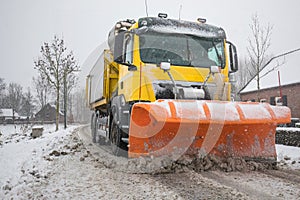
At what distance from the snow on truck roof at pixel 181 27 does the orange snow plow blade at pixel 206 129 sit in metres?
2.01

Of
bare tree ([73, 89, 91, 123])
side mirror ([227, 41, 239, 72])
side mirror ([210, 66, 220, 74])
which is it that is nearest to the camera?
side mirror ([210, 66, 220, 74])

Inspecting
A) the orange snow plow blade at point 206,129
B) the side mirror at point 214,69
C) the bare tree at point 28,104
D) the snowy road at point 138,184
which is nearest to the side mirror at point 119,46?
the orange snow plow blade at point 206,129

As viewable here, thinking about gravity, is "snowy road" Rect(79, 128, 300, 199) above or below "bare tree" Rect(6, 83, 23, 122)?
below

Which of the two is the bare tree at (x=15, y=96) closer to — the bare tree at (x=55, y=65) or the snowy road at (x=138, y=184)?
the bare tree at (x=55, y=65)

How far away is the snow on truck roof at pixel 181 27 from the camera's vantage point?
5596 mm

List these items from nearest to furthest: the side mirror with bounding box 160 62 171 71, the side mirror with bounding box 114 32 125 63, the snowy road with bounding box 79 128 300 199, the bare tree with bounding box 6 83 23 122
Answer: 1. the snowy road with bounding box 79 128 300 199
2. the side mirror with bounding box 160 62 171 71
3. the side mirror with bounding box 114 32 125 63
4. the bare tree with bounding box 6 83 23 122

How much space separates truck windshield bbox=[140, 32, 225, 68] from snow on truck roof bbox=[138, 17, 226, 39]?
0.10 meters

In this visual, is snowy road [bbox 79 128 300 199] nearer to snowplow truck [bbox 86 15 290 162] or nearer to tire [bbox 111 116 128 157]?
snowplow truck [bbox 86 15 290 162]

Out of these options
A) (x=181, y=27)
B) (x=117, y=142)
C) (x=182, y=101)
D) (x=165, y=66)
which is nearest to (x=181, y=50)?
(x=181, y=27)

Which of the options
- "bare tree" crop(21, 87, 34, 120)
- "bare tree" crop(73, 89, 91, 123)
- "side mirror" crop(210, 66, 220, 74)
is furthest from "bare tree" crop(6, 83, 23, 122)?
"side mirror" crop(210, 66, 220, 74)

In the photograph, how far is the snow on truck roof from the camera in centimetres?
560

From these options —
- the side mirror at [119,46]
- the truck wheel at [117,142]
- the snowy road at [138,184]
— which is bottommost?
the snowy road at [138,184]

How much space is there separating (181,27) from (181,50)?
1.76 ft

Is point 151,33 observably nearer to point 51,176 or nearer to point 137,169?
point 137,169
